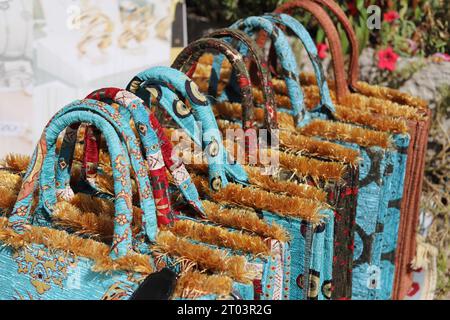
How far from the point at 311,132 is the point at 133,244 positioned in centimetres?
66

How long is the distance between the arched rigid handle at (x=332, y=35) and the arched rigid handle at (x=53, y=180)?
81 cm

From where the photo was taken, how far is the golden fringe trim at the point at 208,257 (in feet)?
3.41

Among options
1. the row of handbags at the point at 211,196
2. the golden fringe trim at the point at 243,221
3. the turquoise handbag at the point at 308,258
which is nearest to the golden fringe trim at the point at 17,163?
the row of handbags at the point at 211,196

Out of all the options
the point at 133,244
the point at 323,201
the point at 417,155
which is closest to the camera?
the point at 133,244

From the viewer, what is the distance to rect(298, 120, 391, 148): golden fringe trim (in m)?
1.58

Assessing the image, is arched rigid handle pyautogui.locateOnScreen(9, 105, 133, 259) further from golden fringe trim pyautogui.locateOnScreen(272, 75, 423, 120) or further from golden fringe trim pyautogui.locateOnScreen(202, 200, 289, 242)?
golden fringe trim pyautogui.locateOnScreen(272, 75, 423, 120)

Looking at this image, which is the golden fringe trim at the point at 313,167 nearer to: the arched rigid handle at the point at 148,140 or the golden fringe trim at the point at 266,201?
the golden fringe trim at the point at 266,201

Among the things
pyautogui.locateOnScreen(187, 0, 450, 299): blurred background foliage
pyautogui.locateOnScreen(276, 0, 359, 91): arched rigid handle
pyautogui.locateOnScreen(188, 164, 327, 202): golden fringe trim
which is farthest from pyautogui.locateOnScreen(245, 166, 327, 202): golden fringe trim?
pyautogui.locateOnScreen(187, 0, 450, 299): blurred background foliage

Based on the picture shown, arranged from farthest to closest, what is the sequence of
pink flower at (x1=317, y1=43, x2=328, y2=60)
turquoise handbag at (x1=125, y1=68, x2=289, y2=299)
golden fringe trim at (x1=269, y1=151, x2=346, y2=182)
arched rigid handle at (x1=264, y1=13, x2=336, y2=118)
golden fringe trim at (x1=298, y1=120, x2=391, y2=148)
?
pink flower at (x1=317, y1=43, x2=328, y2=60), arched rigid handle at (x1=264, y1=13, x2=336, y2=118), golden fringe trim at (x1=298, y1=120, x2=391, y2=148), golden fringe trim at (x1=269, y1=151, x2=346, y2=182), turquoise handbag at (x1=125, y1=68, x2=289, y2=299)

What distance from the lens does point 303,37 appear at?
1.69 metres

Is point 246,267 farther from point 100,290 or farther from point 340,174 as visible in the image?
point 340,174

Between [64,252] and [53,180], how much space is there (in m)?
0.16

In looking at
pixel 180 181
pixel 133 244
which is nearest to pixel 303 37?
pixel 180 181

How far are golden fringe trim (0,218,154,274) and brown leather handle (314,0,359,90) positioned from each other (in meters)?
1.01
